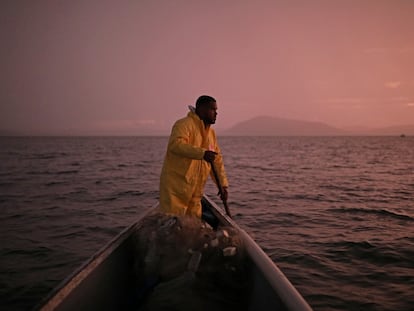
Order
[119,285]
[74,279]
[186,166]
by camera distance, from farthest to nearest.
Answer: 1. [186,166]
2. [119,285]
3. [74,279]

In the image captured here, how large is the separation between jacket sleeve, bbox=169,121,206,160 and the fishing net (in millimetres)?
787

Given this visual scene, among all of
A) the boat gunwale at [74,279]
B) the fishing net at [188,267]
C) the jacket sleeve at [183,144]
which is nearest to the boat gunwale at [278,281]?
the fishing net at [188,267]

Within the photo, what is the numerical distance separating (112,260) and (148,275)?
1.44 ft

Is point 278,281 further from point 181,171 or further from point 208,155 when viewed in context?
point 181,171

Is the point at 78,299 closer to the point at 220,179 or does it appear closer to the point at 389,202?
the point at 220,179

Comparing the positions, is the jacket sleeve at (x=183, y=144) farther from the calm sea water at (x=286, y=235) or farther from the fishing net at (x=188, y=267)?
the calm sea water at (x=286, y=235)

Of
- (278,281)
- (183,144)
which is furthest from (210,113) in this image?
(278,281)

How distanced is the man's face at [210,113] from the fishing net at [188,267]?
1402 mm

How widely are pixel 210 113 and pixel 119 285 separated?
2425 mm

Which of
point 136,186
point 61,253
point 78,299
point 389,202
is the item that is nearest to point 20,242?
point 61,253

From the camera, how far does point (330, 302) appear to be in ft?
14.7

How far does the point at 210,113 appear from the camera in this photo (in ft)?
13.9

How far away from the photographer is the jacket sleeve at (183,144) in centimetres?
379

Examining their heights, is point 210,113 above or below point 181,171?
above
